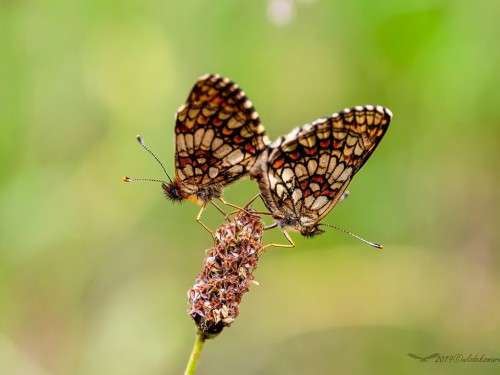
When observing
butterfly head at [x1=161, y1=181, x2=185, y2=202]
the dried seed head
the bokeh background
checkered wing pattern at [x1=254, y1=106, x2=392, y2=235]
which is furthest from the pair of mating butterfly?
the bokeh background

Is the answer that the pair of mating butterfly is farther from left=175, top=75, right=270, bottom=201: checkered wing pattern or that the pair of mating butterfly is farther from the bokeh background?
the bokeh background

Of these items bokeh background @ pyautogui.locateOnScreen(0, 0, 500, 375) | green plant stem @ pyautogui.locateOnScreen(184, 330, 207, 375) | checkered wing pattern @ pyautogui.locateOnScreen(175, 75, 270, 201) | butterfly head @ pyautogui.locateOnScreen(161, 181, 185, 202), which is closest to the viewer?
green plant stem @ pyautogui.locateOnScreen(184, 330, 207, 375)

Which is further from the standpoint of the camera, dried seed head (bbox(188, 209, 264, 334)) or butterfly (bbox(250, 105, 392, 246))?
butterfly (bbox(250, 105, 392, 246))

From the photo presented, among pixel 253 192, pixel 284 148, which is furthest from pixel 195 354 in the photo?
pixel 253 192

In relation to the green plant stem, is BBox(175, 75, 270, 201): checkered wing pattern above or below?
above

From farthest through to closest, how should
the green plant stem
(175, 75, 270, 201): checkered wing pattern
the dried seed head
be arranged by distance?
(175, 75, 270, 201): checkered wing pattern, the dried seed head, the green plant stem

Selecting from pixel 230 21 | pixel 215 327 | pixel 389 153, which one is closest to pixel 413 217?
pixel 389 153

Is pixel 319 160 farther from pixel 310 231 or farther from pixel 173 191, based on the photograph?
pixel 173 191

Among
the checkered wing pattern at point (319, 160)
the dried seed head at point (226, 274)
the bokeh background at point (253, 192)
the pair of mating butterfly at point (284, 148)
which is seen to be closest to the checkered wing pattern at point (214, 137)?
the pair of mating butterfly at point (284, 148)
